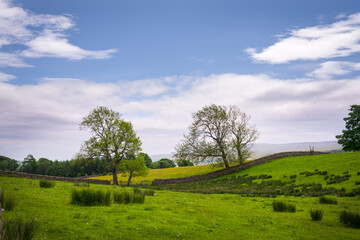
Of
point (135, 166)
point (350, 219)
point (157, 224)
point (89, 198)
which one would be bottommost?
point (350, 219)

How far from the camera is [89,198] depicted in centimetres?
1255

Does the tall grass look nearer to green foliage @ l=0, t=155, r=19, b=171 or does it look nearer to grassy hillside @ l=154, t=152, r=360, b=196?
grassy hillside @ l=154, t=152, r=360, b=196

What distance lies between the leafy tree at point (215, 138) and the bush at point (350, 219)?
146 feet

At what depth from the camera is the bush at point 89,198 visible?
12433 millimetres

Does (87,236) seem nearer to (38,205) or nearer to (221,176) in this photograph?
(38,205)

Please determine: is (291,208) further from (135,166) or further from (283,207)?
(135,166)

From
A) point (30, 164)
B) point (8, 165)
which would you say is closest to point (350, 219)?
point (30, 164)

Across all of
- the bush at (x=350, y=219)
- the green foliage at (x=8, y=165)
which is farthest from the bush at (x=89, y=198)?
the green foliage at (x=8, y=165)

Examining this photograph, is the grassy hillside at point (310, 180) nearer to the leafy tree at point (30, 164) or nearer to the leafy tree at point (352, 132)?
the leafy tree at point (352, 132)

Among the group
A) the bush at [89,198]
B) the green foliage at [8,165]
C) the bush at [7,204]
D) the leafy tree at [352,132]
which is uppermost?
the leafy tree at [352,132]

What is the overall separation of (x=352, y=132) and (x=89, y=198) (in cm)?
6356

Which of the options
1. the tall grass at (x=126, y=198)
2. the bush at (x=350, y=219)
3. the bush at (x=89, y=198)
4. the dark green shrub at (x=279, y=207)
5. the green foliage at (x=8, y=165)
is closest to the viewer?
the bush at (x=89, y=198)

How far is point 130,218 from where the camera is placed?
10.7m

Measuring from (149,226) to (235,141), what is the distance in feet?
170
